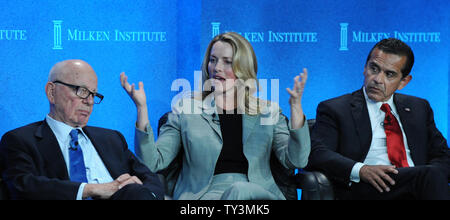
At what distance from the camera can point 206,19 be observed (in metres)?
4.31

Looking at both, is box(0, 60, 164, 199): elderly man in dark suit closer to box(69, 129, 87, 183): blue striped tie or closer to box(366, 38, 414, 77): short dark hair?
box(69, 129, 87, 183): blue striped tie

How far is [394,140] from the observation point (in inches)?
130

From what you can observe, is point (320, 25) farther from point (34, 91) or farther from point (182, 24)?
point (34, 91)

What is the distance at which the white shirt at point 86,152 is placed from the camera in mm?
2666

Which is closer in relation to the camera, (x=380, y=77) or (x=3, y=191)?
(x=3, y=191)

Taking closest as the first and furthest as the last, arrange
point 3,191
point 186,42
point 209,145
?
point 3,191
point 209,145
point 186,42

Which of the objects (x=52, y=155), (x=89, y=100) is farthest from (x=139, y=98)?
(x=52, y=155)

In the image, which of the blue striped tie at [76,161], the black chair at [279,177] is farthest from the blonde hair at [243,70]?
the blue striped tie at [76,161]

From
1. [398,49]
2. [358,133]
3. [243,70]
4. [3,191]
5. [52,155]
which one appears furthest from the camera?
[398,49]

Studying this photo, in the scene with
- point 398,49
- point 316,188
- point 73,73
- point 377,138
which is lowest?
point 316,188

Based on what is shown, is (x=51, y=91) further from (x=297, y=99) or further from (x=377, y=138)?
(x=377, y=138)

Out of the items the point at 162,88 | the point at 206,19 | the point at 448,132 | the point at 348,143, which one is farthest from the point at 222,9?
the point at 448,132

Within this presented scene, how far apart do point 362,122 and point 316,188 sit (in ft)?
2.50

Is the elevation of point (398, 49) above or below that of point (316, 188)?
above
